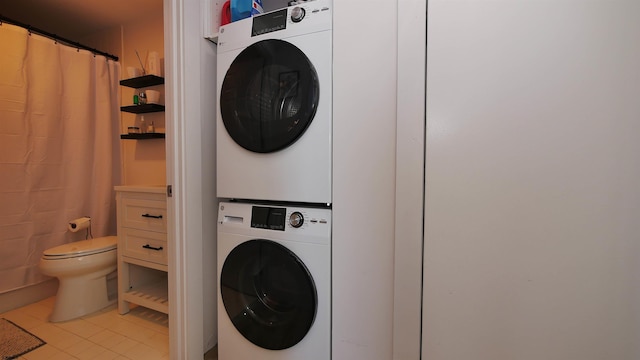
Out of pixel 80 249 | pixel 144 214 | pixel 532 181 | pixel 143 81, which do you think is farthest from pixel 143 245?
pixel 532 181

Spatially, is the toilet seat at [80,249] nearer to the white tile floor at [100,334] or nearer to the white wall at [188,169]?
the white tile floor at [100,334]

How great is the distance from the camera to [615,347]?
0.66 metres

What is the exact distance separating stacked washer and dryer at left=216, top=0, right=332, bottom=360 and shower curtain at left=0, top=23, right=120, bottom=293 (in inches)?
68.0

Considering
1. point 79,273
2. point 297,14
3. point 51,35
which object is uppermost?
point 51,35

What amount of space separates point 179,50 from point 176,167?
547mm

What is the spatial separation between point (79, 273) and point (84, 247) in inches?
6.8

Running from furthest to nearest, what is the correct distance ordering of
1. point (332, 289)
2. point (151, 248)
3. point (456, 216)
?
1. point (151, 248)
2. point (332, 289)
3. point (456, 216)

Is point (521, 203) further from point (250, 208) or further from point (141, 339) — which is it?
point (141, 339)

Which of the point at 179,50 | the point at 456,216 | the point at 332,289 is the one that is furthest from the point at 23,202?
the point at 456,216

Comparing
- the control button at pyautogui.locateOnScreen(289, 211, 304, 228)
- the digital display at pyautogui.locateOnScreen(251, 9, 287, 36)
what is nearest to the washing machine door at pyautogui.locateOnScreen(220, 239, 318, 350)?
the control button at pyautogui.locateOnScreen(289, 211, 304, 228)

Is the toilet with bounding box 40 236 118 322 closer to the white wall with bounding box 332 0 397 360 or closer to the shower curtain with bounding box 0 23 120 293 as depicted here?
the shower curtain with bounding box 0 23 120 293

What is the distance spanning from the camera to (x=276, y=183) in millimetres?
1062

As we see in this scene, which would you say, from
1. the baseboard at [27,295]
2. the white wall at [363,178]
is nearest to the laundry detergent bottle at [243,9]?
the white wall at [363,178]

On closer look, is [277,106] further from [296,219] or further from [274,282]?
Answer: [274,282]
